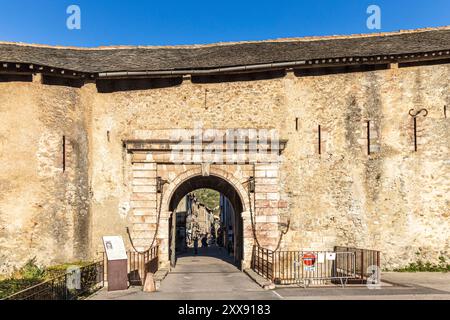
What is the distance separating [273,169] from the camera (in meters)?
18.5

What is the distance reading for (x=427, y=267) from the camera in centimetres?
1741

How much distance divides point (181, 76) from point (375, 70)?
7.17 m

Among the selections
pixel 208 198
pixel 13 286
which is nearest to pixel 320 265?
pixel 13 286

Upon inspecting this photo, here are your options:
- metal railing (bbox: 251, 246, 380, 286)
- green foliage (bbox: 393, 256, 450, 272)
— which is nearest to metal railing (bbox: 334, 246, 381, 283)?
metal railing (bbox: 251, 246, 380, 286)

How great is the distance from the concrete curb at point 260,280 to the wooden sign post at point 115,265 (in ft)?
12.3

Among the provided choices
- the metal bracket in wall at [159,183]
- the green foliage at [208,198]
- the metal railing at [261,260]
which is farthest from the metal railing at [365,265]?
the green foliage at [208,198]

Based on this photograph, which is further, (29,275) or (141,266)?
(141,266)

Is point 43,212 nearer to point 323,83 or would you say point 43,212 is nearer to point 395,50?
point 323,83

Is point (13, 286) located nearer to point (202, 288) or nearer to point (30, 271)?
point (30, 271)

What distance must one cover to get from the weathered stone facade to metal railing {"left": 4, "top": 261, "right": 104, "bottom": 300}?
333cm

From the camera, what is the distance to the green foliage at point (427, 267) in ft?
56.9

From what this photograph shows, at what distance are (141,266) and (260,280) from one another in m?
4.49

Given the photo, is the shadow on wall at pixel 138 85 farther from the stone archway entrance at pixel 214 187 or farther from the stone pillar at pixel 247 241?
the stone pillar at pixel 247 241
